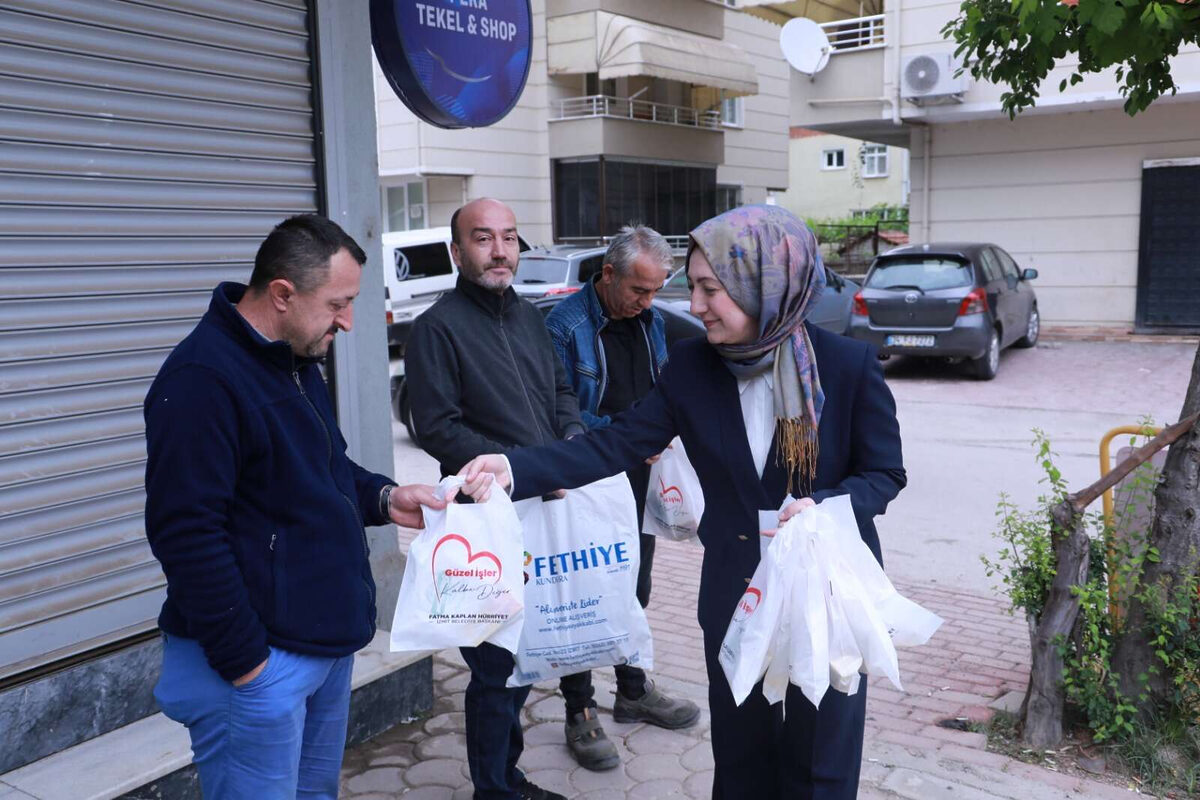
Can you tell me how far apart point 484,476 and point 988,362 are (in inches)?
→ 479

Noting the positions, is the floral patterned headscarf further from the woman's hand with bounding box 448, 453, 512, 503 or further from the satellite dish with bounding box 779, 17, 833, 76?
the satellite dish with bounding box 779, 17, 833, 76

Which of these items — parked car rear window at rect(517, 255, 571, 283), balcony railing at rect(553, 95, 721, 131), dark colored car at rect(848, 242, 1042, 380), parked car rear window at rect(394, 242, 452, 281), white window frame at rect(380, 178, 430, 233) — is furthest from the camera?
balcony railing at rect(553, 95, 721, 131)

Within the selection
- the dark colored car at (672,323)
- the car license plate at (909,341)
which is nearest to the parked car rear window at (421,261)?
the dark colored car at (672,323)

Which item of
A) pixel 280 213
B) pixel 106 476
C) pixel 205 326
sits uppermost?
pixel 280 213

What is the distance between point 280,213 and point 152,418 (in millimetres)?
2009

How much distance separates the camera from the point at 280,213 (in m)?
4.09

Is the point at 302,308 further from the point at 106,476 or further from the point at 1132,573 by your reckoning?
the point at 1132,573

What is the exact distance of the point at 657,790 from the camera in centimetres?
384

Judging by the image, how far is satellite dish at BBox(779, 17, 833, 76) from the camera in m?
18.4

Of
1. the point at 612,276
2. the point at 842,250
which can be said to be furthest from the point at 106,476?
the point at 842,250

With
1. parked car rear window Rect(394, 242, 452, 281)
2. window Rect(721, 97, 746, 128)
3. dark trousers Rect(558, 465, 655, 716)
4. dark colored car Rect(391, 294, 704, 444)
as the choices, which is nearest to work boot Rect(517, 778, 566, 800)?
dark trousers Rect(558, 465, 655, 716)

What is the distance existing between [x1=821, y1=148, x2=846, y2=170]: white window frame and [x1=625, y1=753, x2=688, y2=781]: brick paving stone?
42752 millimetres

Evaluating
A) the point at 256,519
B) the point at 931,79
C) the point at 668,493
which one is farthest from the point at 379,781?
the point at 931,79

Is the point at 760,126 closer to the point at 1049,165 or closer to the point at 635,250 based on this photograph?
the point at 1049,165
